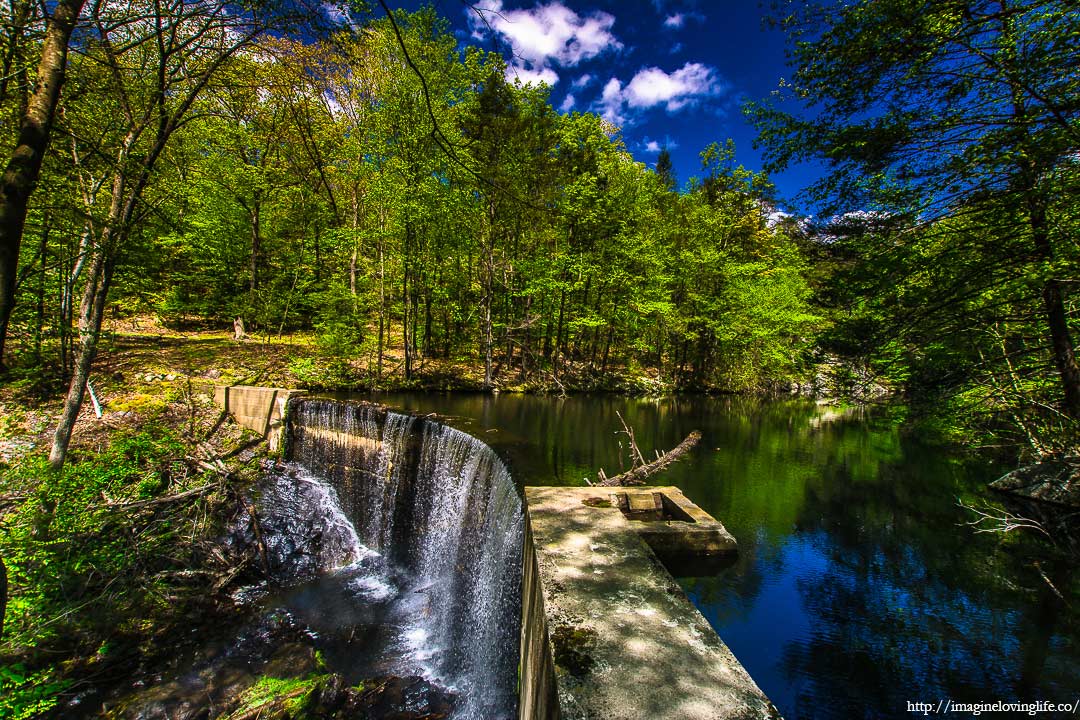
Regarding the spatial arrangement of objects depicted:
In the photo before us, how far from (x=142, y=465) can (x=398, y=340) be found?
12.3m

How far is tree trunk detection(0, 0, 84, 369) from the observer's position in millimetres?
1952

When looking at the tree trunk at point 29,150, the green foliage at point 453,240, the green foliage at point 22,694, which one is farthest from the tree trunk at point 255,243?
the tree trunk at point 29,150

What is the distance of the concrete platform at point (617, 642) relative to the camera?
178 cm

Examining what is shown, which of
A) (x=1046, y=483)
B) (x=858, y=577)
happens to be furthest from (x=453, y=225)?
(x=1046, y=483)

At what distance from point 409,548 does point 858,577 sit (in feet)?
24.6

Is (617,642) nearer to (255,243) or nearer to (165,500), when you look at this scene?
(165,500)

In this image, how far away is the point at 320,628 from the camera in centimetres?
569

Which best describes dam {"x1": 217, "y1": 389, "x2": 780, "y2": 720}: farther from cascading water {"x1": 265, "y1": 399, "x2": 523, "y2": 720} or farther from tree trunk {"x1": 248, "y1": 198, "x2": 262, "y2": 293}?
tree trunk {"x1": 248, "y1": 198, "x2": 262, "y2": 293}

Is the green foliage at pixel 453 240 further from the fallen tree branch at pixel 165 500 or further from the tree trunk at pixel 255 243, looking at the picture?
the fallen tree branch at pixel 165 500

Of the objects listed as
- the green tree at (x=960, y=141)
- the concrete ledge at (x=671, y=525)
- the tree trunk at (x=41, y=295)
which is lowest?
the concrete ledge at (x=671, y=525)

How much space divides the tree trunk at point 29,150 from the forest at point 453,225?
0.05ft

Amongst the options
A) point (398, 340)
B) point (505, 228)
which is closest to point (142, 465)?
point (398, 340)

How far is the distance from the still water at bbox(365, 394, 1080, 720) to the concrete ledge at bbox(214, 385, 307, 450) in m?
3.37

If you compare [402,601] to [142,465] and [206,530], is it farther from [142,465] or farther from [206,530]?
[142,465]
